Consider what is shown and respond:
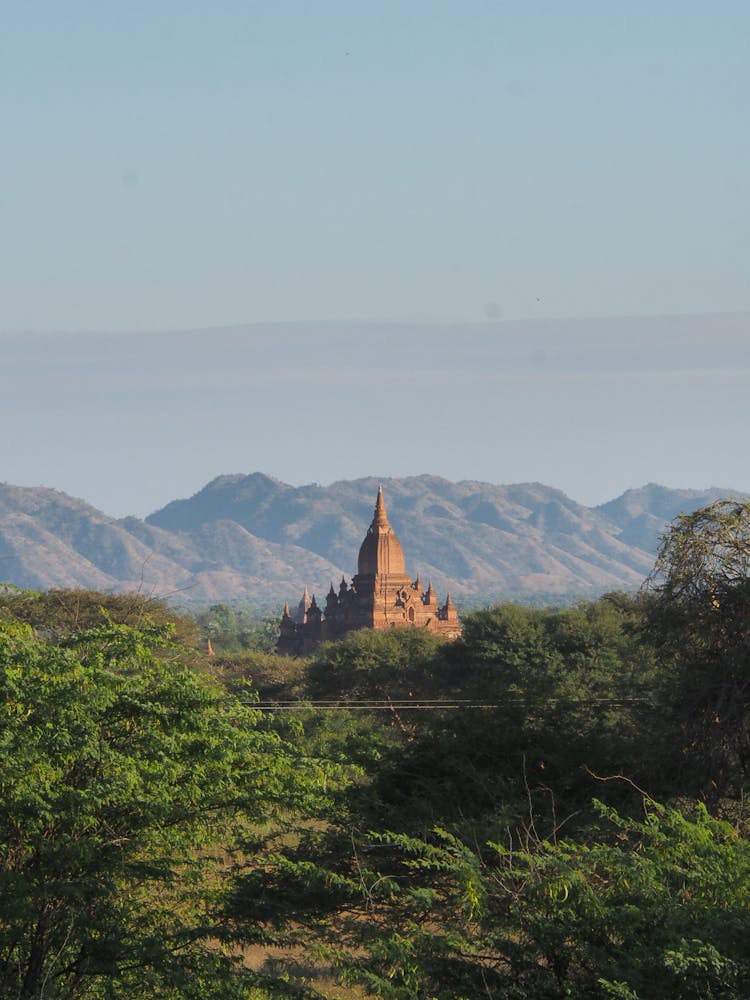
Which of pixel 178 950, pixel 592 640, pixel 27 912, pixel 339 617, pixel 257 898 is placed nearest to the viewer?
pixel 27 912

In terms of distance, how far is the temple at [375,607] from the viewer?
131375 millimetres

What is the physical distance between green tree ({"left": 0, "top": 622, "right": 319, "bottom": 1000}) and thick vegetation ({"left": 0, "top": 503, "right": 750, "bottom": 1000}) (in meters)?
0.04

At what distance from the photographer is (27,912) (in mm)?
18875

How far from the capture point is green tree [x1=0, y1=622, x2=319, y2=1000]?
1930 centimetres

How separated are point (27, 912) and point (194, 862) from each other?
2636mm

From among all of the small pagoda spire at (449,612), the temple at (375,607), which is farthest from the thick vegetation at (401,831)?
the small pagoda spire at (449,612)

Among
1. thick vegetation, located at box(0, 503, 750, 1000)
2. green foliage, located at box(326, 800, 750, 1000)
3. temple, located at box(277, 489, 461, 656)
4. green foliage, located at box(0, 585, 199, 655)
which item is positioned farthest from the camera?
temple, located at box(277, 489, 461, 656)

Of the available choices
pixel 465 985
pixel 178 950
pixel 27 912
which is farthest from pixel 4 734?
pixel 465 985

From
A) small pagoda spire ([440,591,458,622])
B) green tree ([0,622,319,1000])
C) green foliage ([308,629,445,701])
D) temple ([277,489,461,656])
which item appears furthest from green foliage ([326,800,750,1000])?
small pagoda spire ([440,591,458,622])

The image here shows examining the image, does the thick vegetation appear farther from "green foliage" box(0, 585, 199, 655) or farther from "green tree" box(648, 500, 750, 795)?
"green foliage" box(0, 585, 199, 655)

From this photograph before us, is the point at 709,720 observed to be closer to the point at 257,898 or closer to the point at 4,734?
the point at 257,898

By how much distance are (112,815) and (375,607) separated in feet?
365

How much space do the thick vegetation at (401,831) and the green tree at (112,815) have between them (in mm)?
43

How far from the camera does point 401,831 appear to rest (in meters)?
23.9
